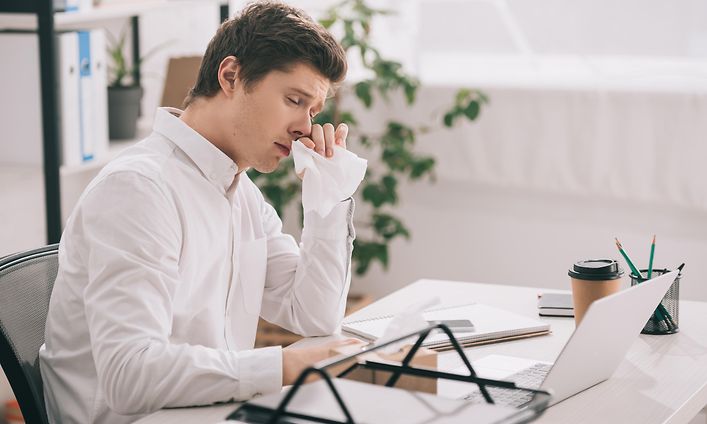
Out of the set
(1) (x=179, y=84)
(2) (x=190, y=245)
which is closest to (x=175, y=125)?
(2) (x=190, y=245)

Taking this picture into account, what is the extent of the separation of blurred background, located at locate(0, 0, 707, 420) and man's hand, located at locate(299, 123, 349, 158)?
48.4 inches

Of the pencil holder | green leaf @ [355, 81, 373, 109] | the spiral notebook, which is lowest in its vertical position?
the spiral notebook

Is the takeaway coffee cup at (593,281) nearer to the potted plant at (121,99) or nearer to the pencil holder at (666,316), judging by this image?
the pencil holder at (666,316)

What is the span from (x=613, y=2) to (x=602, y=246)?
0.80 m

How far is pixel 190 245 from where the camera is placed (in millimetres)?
1514

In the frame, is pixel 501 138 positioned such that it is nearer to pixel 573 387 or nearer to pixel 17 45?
pixel 17 45

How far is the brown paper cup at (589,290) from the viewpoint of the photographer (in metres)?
1.62

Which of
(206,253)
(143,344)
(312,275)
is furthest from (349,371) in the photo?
(312,275)

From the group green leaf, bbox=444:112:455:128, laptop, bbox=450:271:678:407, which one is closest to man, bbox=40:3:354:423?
laptop, bbox=450:271:678:407

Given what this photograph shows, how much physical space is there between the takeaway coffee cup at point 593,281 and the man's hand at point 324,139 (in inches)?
17.5

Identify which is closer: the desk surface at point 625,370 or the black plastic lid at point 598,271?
the desk surface at point 625,370

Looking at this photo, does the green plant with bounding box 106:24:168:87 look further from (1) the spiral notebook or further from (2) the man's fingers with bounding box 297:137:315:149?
(1) the spiral notebook

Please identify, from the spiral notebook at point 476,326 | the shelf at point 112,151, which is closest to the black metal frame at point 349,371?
the spiral notebook at point 476,326

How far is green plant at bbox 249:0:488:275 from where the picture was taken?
3281mm
